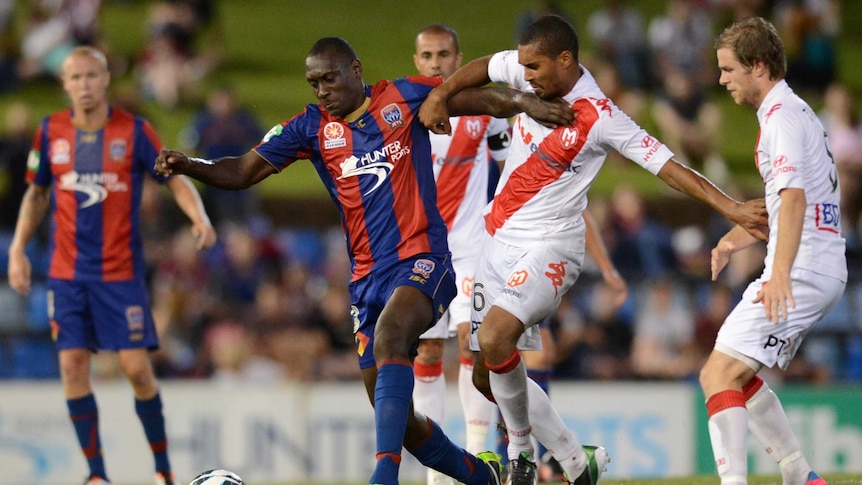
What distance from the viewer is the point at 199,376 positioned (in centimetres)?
1384

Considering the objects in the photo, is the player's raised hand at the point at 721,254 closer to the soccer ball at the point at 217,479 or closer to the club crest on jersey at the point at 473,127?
the club crest on jersey at the point at 473,127

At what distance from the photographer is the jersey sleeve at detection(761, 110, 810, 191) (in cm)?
607

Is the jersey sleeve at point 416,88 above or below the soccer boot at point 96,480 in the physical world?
above

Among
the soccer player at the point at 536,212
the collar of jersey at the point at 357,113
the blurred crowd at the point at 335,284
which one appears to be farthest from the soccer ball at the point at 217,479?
the blurred crowd at the point at 335,284

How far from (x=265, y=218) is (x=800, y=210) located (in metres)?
11.9

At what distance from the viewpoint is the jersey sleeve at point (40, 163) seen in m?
9.10

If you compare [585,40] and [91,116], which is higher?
[585,40]

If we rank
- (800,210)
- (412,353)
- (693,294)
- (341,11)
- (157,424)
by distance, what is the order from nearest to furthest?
(800,210) → (412,353) → (157,424) → (693,294) → (341,11)

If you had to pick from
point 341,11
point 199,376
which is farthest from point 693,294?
point 341,11

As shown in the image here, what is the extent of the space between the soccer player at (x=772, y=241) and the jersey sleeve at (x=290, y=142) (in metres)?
2.23

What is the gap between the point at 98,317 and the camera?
8.94 m

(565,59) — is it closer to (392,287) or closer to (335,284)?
(392,287)

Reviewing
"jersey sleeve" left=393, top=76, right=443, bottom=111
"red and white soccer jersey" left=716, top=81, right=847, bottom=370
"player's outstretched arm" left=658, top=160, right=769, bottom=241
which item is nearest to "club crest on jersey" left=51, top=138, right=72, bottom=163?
"jersey sleeve" left=393, top=76, right=443, bottom=111

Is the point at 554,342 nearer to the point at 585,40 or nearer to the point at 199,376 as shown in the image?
the point at 199,376
